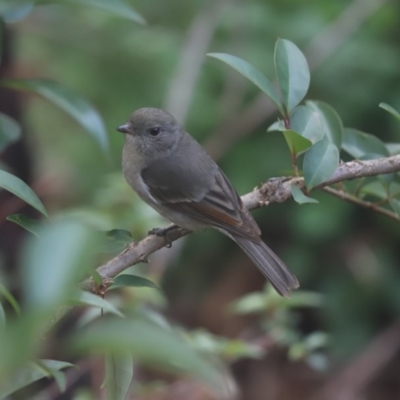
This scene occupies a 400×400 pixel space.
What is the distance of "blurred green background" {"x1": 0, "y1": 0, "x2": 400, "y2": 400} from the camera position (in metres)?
4.79

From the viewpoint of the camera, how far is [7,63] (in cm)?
338

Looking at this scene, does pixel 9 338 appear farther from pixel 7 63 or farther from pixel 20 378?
pixel 7 63

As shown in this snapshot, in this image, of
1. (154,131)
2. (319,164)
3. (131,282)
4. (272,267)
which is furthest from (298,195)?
(154,131)

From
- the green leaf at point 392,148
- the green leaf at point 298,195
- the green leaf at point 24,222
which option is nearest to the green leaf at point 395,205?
the green leaf at point 392,148

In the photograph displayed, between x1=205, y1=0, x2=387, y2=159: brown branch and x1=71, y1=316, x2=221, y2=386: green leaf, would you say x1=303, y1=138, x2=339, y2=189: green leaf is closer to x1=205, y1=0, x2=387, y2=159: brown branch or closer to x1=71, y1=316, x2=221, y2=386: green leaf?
x1=71, y1=316, x2=221, y2=386: green leaf

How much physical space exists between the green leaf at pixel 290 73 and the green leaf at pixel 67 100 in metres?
0.61

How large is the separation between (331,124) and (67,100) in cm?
73

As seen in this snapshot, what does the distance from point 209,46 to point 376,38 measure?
3.86 ft

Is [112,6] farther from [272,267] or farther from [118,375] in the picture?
[272,267]

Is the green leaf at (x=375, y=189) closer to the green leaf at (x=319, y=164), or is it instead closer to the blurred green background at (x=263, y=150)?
the green leaf at (x=319, y=164)

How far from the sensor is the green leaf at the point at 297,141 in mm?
1705

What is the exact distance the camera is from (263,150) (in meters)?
4.94

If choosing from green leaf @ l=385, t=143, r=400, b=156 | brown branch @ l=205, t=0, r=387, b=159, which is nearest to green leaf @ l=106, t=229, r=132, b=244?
green leaf @ l=385, t=143, r=400, b=156

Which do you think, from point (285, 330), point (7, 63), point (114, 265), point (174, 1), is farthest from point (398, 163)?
point (174, 1)
